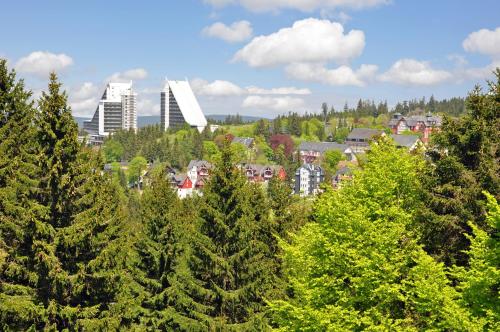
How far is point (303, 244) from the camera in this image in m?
20.2

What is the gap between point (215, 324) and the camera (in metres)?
21.4

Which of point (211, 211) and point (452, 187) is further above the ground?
point (452, 187)

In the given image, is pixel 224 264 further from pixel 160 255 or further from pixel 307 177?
pixel 307 177

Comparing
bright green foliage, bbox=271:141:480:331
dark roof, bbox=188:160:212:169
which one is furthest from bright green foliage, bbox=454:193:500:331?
dark roof, bbox=188:160:212:169

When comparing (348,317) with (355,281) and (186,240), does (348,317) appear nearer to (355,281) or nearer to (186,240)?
(355,281)

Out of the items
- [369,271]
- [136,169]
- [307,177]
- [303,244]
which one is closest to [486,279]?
[369,271]

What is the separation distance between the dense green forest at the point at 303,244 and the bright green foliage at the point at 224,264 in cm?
6

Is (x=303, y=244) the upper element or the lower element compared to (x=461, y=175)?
lower

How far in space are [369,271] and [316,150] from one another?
158421mm

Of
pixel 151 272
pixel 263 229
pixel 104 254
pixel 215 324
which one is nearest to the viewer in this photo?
pixel 104 254

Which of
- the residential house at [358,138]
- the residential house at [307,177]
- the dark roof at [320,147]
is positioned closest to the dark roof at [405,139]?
the residential house at [358,138]

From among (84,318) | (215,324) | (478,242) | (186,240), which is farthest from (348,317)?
(186,240)

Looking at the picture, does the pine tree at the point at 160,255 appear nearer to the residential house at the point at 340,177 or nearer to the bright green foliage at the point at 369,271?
the bright green foliage at the point at 369,271

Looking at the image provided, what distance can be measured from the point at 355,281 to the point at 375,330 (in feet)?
5.61
